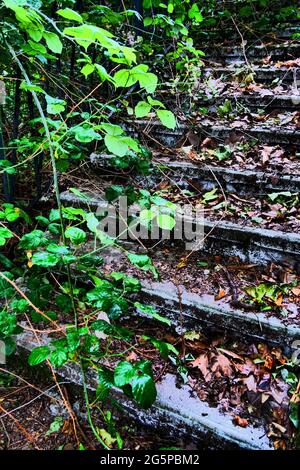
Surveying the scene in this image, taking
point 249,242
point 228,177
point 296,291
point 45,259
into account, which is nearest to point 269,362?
point 296,291

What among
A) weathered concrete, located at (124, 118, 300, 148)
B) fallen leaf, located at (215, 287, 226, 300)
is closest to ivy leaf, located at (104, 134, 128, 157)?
fallen leaf, located at (215, 287, 226, 300)

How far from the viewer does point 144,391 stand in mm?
940

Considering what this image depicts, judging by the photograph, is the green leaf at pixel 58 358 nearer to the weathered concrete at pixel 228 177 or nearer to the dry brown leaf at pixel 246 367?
the dry brown leaf at pixel 246 367

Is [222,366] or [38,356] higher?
[38,356]

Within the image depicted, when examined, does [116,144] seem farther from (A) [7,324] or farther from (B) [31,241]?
(A) [7,324]

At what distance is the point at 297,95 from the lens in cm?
253

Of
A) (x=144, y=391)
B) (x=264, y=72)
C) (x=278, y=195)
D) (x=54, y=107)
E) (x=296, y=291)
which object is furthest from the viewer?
(x=264, y=72)

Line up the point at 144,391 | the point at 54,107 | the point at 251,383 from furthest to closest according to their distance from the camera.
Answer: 1. the point at 54,107
2. the point at 251,383
3. the point at 144,391

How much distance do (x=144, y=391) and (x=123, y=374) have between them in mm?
78

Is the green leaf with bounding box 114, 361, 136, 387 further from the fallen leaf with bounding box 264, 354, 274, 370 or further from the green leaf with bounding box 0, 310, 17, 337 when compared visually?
the fallen leaf with bounding box 264, 354, 274, 370

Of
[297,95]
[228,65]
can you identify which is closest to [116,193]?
[297,95]

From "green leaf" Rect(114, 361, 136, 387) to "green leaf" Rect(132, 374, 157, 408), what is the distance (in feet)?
0.08

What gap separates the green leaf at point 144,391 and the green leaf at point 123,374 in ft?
0.08

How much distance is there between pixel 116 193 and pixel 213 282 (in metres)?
0.67
